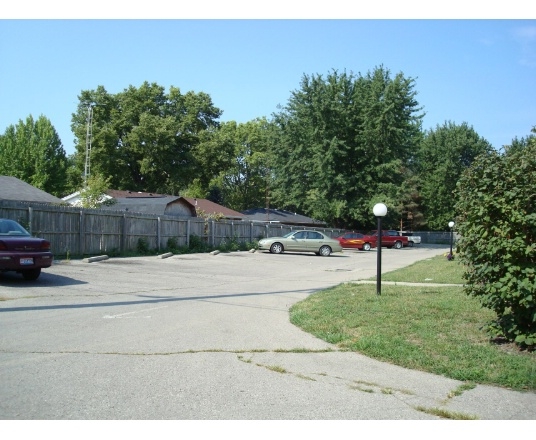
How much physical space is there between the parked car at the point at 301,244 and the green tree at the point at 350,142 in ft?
58.7

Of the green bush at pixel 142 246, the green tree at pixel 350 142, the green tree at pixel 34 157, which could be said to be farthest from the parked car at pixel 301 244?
the green tree at pixel 34 157

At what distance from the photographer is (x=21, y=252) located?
12.9 m

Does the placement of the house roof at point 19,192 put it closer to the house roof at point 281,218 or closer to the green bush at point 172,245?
the green bush at point 172,245

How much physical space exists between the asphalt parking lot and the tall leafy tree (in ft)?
156

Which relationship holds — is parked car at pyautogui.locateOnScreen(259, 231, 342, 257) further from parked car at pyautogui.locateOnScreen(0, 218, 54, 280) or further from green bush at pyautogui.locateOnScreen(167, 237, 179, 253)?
parked car at pyautogui.locateOnScreen(0, 218, 54, 280)

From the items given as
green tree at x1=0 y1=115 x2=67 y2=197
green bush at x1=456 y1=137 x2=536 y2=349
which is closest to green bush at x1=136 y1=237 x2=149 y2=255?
green bush at x1=456 y1=137 x2=536 y2=349

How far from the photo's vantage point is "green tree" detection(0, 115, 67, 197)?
60906 mm

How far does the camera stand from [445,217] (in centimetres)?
7362

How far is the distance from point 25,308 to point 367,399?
7.21 meters

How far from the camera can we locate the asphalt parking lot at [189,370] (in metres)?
4.89

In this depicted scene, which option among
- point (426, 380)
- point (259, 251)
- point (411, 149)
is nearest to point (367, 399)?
point (426, 380)

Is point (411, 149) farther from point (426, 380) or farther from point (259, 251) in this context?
point (426, 380)

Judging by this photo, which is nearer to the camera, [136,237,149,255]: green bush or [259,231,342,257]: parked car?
[136,237,149,255]: green bush

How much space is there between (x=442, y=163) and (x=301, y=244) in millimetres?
46587
